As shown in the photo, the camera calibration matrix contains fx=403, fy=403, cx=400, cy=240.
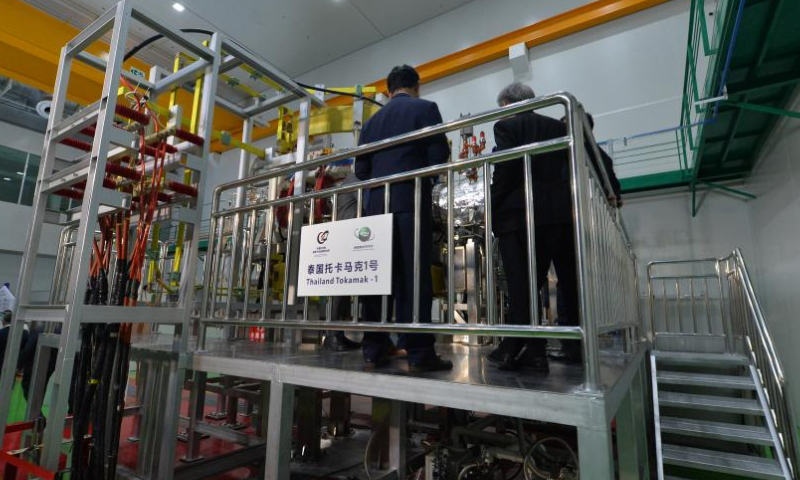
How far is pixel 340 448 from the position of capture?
3.23 meters

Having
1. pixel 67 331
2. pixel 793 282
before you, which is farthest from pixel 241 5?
pixel 793 282

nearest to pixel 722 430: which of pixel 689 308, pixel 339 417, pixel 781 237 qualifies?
pixel 781 237

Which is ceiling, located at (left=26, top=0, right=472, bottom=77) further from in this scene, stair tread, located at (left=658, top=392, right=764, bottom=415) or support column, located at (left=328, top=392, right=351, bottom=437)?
stair tread, located at (left=658, top=392, right=764, bottom=415)

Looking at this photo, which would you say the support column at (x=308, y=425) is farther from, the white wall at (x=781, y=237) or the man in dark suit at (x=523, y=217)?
the white wall at (x=781, y=237)

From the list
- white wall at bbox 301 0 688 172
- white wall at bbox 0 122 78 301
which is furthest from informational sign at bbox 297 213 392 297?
white wall at bbox 0 122 78 301

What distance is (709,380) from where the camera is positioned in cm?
379

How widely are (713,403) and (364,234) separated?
377cm

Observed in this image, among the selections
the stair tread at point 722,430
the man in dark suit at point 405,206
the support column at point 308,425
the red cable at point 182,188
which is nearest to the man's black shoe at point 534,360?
the man in dark suit at point 405,206

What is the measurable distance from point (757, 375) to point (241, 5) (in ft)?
29.6

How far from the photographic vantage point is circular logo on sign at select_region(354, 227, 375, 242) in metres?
1.57

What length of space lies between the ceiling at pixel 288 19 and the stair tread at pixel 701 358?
6.58 m

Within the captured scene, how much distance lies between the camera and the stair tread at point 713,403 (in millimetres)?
3367

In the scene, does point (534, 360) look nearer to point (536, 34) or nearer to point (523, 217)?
point (523, 217)

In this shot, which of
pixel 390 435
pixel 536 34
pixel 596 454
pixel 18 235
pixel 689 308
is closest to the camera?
pixel 596 454
